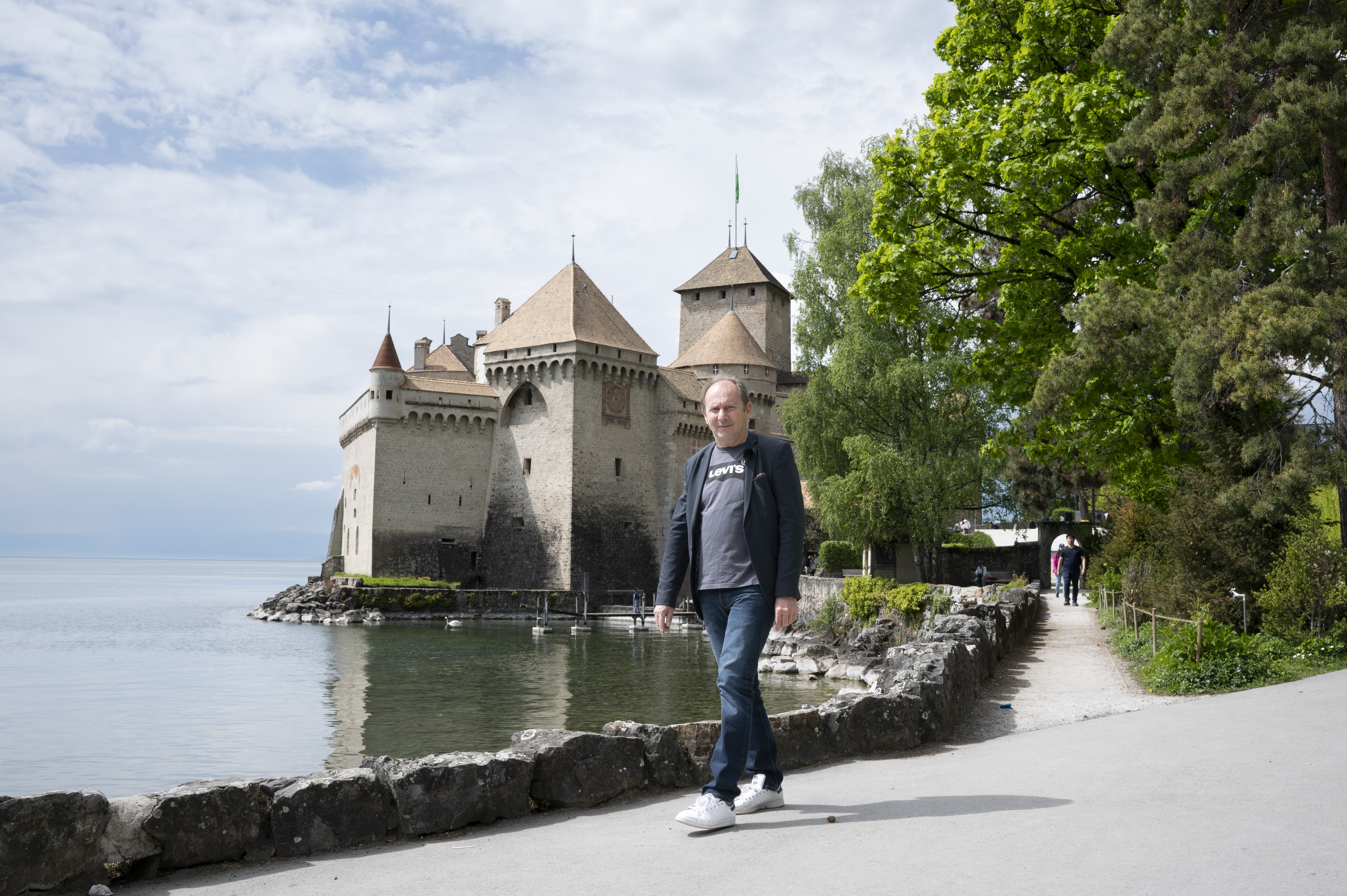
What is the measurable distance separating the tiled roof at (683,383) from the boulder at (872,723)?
40.6 m

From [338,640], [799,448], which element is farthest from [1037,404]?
[338,640]

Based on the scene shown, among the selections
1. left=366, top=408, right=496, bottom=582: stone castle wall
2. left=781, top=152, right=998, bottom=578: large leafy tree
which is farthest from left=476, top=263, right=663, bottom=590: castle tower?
left=781, top=152, right=998, bottom=578: large leafy tree

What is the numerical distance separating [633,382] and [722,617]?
140 feet

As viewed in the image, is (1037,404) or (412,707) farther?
(412,707)

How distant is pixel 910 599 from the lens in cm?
2302

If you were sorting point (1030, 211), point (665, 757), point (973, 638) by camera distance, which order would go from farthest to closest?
point (1030, 211)
point (973, 638)
point (665, 757)

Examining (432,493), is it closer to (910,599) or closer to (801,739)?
(910,599)

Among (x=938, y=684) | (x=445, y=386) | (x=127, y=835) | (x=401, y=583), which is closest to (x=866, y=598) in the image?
(x=938, y=684)

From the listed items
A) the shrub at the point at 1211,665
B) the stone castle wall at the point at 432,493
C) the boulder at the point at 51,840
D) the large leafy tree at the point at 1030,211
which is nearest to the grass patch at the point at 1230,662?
the shrub at the point at 1211,665

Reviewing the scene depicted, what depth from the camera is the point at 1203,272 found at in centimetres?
1188

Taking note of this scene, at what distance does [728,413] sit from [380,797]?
250 centimetres

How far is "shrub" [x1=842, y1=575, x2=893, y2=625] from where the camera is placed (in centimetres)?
2539

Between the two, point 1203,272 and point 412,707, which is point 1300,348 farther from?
point 412,707

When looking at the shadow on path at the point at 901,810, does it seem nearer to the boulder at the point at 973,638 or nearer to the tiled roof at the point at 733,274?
the boulder at the point at 973,638
